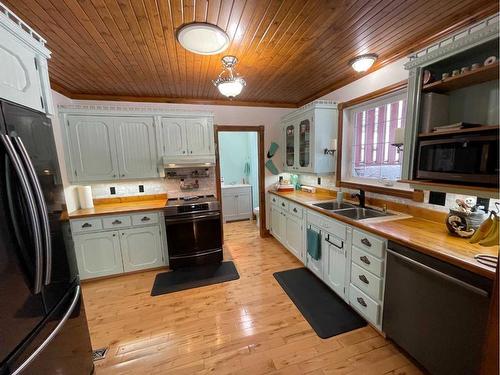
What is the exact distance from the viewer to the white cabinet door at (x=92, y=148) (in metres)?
2.79

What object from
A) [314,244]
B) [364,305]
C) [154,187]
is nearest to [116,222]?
[154,187]

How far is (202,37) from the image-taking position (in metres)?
1.67

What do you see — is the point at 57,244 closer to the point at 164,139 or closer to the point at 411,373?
the point at 164,139

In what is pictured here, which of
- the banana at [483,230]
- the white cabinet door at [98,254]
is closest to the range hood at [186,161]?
the white cabinet door at [98,254]

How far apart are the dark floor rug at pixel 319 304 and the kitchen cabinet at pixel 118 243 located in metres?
1.72

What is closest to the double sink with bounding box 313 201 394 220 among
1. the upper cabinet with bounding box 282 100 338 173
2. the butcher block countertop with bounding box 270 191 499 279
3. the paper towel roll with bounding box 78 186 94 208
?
the butcher block countertop with bounding box 270 191 499 279

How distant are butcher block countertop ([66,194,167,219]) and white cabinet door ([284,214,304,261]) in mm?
1795

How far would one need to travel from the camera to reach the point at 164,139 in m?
3.10

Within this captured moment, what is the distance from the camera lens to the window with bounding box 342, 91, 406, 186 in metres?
2.27

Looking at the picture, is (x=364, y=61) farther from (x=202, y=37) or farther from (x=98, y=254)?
(x=98, y=254)

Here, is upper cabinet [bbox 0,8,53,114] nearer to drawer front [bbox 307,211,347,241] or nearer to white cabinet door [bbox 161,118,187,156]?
white cabinet door [bbox 161,118,187,156]

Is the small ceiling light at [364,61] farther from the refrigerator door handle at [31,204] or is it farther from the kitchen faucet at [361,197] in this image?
the refrigerator door handle at [31,204]

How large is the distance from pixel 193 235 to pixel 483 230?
2794 mm

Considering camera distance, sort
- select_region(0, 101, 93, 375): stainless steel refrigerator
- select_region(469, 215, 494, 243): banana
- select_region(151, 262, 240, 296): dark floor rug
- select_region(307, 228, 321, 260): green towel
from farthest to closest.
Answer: select_region(151, 262, 240, 296): dark floor rug < select_region(307, 228, 321, 260): green towel < select_region(469, 215, 494, 243): banana < select_region(0, 101, 93, 375): stainless steel refrigerator
